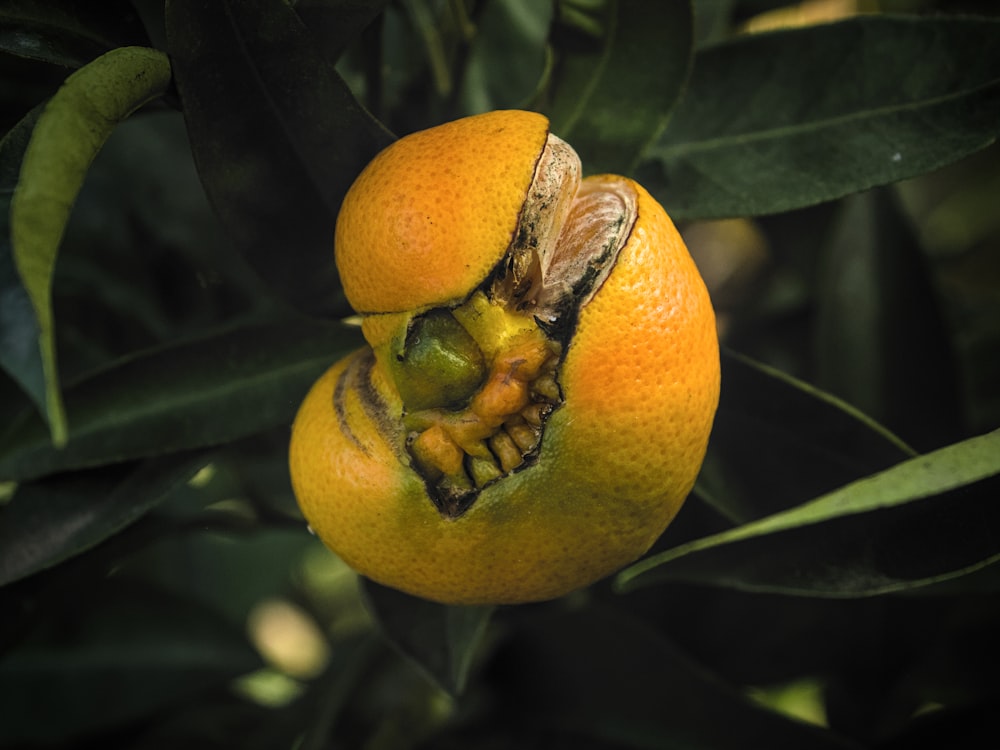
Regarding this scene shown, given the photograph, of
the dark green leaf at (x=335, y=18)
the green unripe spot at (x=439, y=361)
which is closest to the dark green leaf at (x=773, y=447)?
the green unripe spot at (x=439, y=361)

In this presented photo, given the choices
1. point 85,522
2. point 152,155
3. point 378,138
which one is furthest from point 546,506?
point 152,155

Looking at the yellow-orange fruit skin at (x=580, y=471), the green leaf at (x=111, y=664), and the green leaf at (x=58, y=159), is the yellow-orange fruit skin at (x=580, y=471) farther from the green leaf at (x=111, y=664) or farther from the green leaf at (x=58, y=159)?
the green leaf at (x=111, y=664)

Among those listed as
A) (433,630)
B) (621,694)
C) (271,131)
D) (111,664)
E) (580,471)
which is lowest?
(111,664)

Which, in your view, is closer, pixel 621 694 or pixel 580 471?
pixel 580 471

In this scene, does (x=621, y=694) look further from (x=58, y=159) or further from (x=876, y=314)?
(x=58, y=159)

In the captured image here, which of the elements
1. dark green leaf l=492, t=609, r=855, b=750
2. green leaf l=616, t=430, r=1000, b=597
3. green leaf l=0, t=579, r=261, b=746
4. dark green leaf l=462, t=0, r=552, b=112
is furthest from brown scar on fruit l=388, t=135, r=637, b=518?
green leaf l=0, t=579, r=261, b=746

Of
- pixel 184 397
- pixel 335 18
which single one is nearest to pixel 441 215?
pixel 335 18
